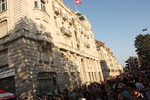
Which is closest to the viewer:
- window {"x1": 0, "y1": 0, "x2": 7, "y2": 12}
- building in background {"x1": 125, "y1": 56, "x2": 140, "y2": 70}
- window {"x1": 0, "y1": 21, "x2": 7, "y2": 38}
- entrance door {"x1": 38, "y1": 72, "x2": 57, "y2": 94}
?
building in background {"x1": 125, "y1": 56, "x2": 140, "y2": 70}

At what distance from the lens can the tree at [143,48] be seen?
4328cm

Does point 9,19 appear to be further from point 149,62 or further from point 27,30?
point 149,62

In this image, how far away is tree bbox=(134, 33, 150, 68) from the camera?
43281 millimetres

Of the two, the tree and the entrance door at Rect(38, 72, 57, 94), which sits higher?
the tree

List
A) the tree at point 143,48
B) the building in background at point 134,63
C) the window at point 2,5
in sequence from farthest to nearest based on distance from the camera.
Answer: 1. the tree at point 143,48
2. the window at point 2,5
3. the building in background at point 134,63

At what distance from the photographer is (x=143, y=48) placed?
4478 centimetres

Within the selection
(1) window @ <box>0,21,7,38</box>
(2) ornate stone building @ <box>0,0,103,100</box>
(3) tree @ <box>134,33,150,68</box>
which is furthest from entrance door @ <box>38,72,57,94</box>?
(3) tree @ <box>134,33,150,68</box>

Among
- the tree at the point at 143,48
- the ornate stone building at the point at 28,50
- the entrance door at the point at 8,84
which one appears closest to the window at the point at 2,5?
the ornate stone building at the point at 28,50

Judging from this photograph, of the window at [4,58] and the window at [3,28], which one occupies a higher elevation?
the window at [3,28]

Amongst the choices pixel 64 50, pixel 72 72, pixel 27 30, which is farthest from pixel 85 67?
pixel 27 30

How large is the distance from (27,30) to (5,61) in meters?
4.67

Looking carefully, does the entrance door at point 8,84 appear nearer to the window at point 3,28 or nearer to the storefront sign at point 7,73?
the storefront sign at point 7,73

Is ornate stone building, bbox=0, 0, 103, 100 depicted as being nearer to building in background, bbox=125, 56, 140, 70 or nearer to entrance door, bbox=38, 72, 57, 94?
entrance door, bbox=38, 72, 57, 94

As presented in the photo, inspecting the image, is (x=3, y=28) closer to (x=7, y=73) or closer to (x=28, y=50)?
(x=28, y=50)
